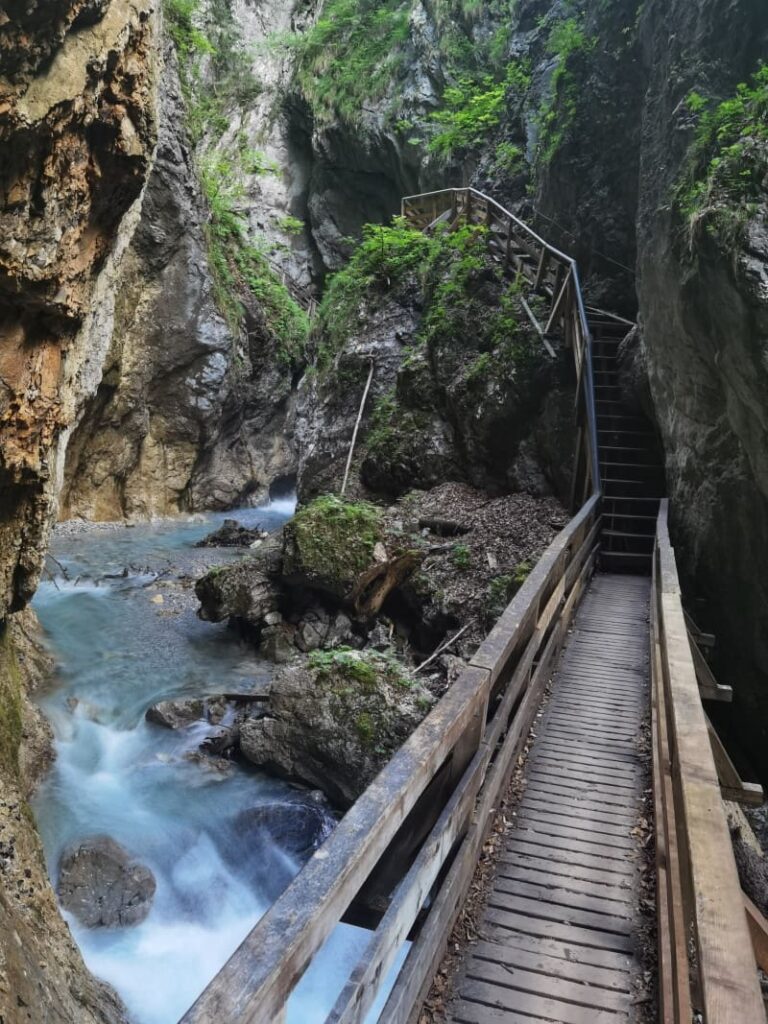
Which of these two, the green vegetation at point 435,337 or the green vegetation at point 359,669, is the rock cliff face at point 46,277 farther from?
the green vegetation at point 435,337

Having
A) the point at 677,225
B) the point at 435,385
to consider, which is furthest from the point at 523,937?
the point at 435,385

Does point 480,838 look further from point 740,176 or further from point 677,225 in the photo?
point 677,225

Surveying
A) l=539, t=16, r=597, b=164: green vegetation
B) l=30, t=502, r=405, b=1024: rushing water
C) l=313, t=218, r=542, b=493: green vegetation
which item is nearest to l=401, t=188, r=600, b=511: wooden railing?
l=313, t=218, r=542, b=493: green vegetation

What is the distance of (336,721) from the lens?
24.9ft

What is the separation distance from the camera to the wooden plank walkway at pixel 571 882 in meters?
2.77

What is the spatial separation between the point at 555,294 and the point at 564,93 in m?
5.69

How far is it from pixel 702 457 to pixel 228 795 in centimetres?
709

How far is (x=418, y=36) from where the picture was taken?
26.2 metres

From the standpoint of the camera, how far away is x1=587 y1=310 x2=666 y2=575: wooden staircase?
33.7 feet

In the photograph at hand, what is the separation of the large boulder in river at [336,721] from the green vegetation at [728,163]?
5.76 metres

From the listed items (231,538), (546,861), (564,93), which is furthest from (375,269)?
(546,861)

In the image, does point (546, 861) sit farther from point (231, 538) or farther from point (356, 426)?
point (231, 538)

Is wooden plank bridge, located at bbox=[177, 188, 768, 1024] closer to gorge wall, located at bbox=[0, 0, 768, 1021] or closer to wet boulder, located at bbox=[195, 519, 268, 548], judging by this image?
gorge wall, located at bbox=[0, 0, 768, 1021]

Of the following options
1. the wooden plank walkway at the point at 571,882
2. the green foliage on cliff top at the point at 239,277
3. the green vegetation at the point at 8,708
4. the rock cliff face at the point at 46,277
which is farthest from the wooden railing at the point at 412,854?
the green foliage on cliff top at the point at 239,277
